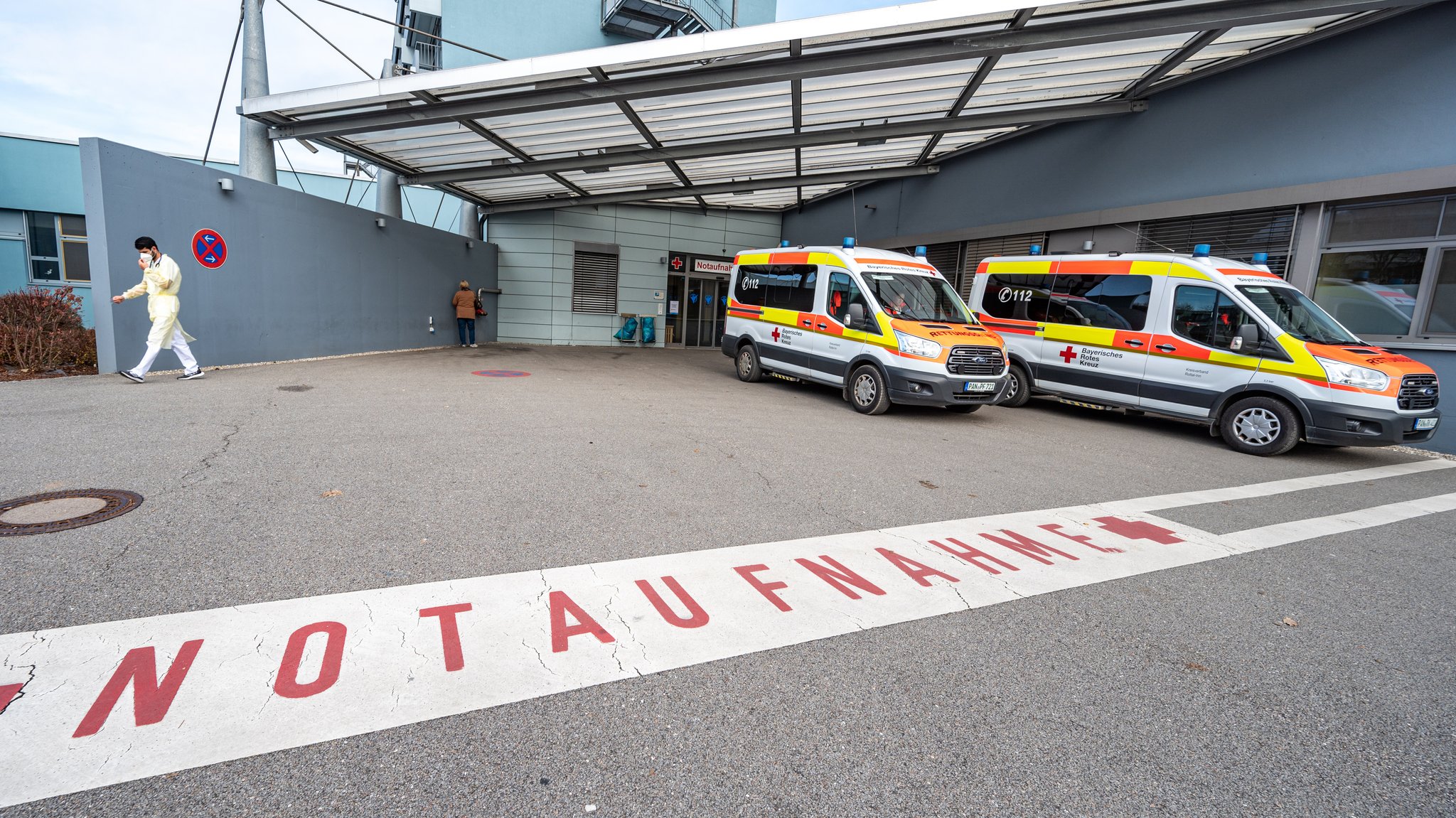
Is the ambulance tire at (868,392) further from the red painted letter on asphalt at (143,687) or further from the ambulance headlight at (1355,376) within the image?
the red painted letter on asphalt at (143,687)

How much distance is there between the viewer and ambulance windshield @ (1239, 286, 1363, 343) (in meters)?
7.64

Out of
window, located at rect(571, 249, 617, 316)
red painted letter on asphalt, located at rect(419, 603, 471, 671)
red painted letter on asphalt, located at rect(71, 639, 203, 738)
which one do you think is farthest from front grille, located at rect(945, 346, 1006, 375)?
window, located at rect(571, 249, 617, 316)

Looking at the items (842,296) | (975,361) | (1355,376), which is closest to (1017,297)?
(975,361)

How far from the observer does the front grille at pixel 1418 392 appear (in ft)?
23.1

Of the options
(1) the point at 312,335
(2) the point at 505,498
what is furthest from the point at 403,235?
(2) the point at 505,498

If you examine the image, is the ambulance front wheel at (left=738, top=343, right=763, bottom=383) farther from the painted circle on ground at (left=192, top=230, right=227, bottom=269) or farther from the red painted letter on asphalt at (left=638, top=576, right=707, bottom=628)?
the red painted letter on asphalt at (left=638, top=576, right=707, bottom=628)

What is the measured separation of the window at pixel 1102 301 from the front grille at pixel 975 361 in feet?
5.98

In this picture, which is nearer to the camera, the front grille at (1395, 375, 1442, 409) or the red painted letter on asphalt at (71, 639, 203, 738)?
the red painted letter on asphalt at (71, 639, 203, 738)

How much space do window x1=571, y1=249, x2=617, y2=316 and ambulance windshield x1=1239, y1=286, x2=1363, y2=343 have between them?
16.5 metres

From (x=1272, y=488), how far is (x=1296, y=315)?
2.94m

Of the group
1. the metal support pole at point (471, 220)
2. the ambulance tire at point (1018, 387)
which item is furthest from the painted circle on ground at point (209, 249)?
the ambulance tire at point (1018, 387)

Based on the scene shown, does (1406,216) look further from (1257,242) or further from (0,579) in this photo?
(0,579)

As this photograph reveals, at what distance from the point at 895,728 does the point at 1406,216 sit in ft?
37.5

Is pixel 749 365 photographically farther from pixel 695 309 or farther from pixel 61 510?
pixel 695 309
